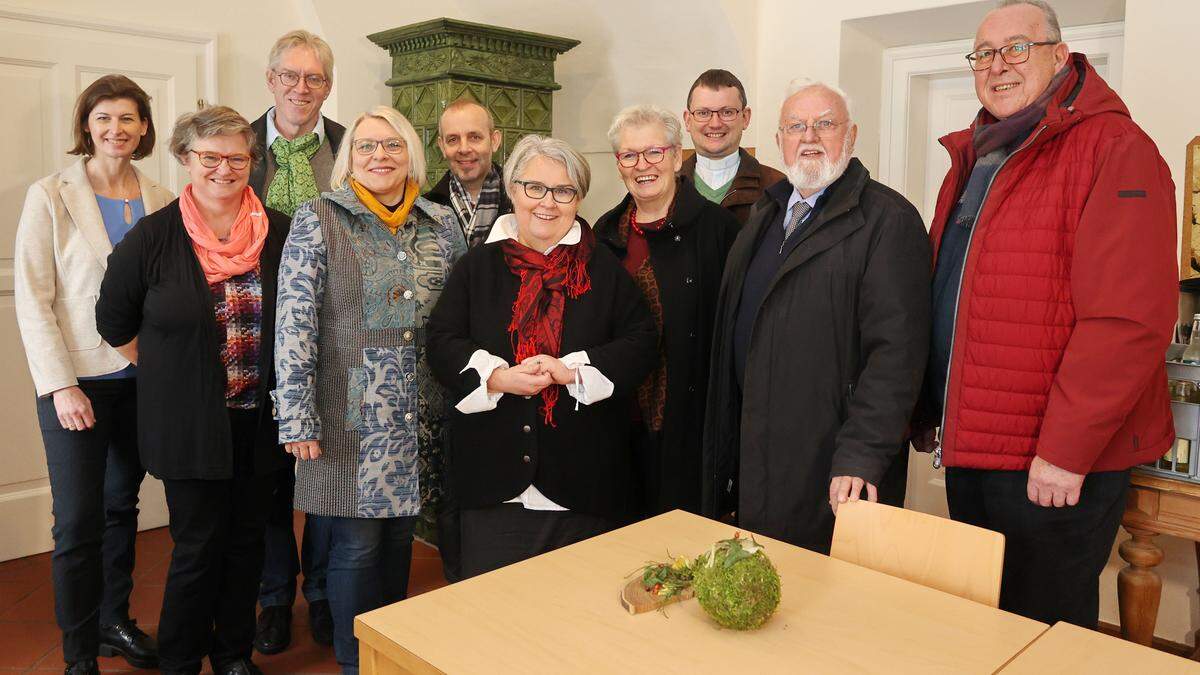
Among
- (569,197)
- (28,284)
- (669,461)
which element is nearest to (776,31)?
(569,197)

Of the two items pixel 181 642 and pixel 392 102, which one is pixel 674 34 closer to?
pixel 392 102

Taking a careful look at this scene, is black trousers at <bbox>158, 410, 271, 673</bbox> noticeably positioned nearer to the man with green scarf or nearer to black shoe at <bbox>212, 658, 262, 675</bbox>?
black shoe at <bbox>212, 658, 262, 675</bbox>

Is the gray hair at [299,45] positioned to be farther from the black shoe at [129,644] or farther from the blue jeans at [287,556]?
the black shoe at [129,644]

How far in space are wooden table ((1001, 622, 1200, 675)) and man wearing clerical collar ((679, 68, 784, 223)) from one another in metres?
1.90

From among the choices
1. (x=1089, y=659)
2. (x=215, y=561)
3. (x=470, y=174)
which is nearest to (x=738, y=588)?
(x=1089, y=659)

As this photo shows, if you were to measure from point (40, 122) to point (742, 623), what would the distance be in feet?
12.3

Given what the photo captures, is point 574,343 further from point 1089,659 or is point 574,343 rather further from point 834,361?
point 1089,659

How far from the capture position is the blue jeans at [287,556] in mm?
3249

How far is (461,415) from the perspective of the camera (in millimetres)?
2582

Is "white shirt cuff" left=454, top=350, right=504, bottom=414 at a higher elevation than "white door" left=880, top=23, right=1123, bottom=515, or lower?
lower

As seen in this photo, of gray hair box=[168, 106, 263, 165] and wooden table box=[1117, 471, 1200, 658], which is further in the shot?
gray hair box=[168, 106, 263, 165]

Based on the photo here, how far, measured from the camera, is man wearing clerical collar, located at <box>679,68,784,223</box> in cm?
323

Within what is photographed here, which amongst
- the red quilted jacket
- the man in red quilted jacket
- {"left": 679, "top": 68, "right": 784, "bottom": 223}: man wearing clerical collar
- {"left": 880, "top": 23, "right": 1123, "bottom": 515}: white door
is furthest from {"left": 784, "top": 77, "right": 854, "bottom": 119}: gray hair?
{"left": 880, "top": 23, "right": 1123, "bottom": 515}: white door

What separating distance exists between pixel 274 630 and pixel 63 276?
1319mm
